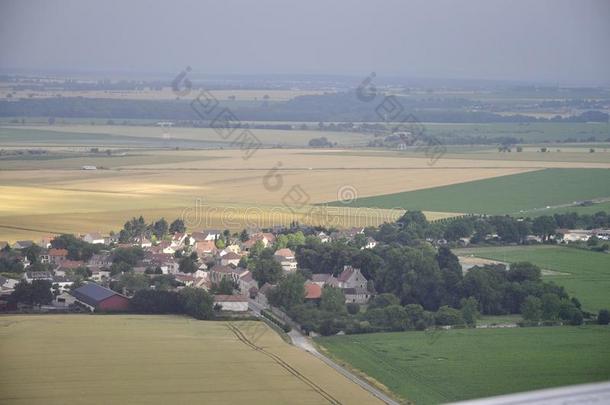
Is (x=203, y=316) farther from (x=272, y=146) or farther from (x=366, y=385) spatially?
(x=272, y=146)

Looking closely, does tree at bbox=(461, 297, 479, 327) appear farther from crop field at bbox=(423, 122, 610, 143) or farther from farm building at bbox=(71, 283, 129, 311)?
crop field at bbox=(423, 122, 610, 143)

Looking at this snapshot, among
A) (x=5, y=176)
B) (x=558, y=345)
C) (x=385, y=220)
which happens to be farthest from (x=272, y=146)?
(x=558, y=345)

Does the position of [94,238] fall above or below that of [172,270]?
above

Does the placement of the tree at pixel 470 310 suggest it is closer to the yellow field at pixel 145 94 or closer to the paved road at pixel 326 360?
the paved road at pixel 326 360

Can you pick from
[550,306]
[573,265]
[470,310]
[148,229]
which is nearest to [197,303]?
[470,310]

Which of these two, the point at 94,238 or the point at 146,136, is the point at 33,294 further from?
the point at 146,136

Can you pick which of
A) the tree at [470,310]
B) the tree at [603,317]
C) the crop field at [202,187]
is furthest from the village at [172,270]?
the tree at [603,317]

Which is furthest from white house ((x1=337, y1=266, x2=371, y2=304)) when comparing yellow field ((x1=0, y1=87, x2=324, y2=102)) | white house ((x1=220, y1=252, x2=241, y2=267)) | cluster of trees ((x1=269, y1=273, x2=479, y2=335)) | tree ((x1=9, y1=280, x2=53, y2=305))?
yellow field ((x1=0, y1=87, x2=324, y2=102))

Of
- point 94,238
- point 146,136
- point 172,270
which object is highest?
point 146,136
